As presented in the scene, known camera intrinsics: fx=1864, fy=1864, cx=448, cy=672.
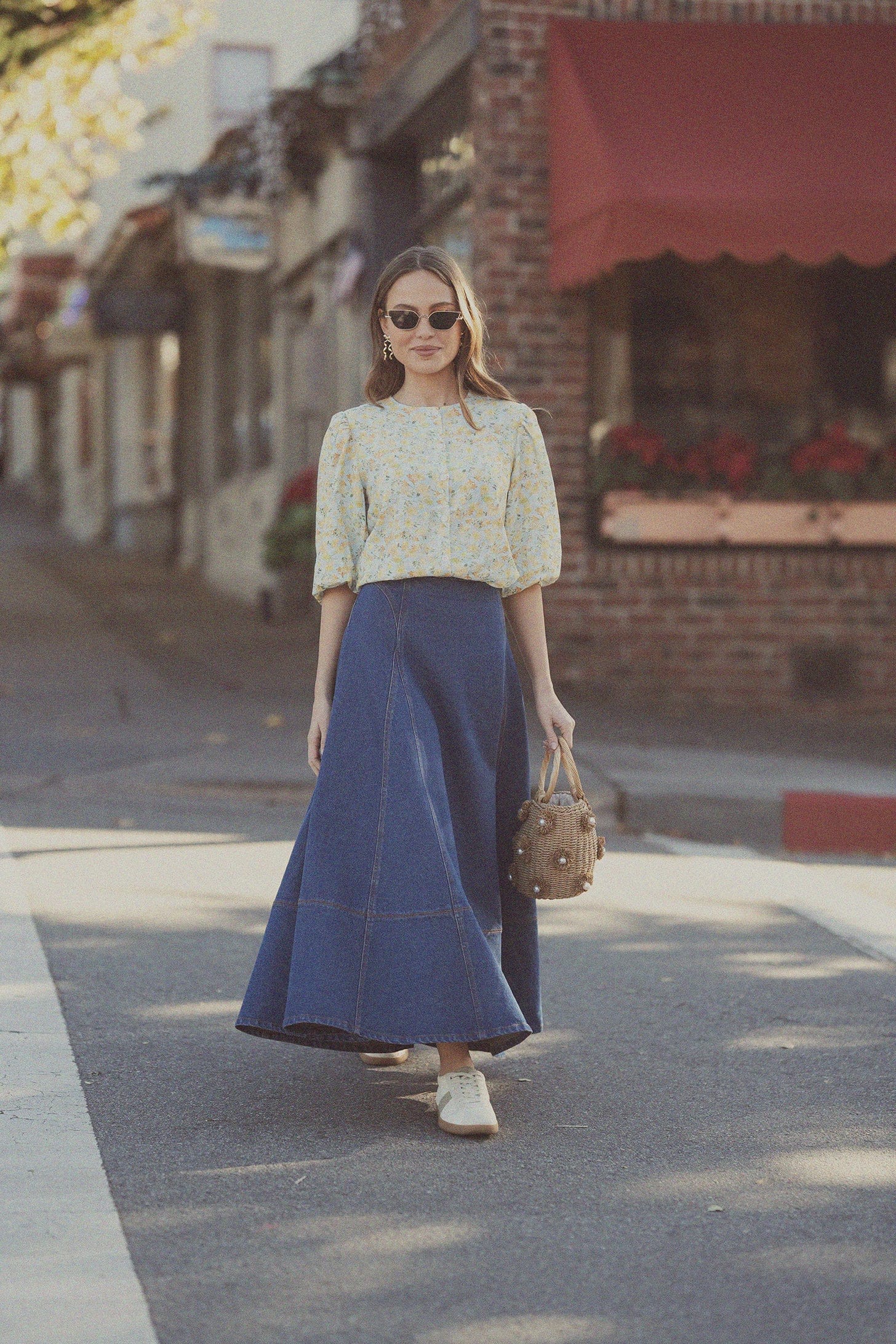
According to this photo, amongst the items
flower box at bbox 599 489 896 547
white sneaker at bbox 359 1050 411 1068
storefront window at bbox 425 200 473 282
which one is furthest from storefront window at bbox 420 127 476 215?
white sneaker at bbox 359 1050 411 1068

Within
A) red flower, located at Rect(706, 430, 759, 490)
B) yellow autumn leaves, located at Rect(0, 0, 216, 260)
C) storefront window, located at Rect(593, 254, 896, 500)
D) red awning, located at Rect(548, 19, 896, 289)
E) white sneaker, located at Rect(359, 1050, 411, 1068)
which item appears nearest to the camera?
white sneaker, located at Rect(359, 1050, 411, 1068)

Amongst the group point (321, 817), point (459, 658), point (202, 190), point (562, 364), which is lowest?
point (321, 817)

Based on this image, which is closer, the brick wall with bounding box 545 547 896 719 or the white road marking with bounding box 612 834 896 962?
the white road marking with bounding box 612 834 896 962

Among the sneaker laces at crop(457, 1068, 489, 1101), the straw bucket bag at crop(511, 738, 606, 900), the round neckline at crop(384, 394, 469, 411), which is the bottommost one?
the sneaker laces at crop(457, 1068, 489, 1101)

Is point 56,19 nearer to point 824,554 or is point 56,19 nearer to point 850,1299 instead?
point 824,554

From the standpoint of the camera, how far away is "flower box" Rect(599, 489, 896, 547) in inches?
451

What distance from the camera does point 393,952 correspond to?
3.82 m

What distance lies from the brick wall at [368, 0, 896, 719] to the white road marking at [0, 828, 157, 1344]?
23.1 feet

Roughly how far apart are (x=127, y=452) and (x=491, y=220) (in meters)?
15.8

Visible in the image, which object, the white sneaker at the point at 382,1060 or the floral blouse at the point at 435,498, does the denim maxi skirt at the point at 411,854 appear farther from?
the white sneaker at the point at 382,1060

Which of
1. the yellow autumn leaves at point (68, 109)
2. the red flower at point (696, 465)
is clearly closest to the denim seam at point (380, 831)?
the red flower at point (696, 465)

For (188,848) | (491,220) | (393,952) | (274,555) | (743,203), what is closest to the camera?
(393,952)

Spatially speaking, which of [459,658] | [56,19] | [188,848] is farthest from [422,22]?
[459,658]

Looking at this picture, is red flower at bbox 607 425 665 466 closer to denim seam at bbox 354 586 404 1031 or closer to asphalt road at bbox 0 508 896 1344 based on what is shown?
asphalt road at bbox 0 508 896 1344
